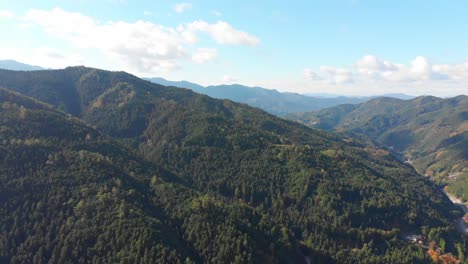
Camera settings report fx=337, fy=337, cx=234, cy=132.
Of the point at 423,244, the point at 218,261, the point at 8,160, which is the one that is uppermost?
the point at 8,160

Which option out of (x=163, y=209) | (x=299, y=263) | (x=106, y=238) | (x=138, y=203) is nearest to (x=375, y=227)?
(x=299, y=263)

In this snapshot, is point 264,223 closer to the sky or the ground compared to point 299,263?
closer to the sky

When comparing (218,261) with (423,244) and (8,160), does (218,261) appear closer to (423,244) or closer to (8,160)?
(423,244)

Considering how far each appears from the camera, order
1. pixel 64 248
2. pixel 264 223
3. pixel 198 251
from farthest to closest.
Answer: pixel 264 223 → pixel 198 251 → pixel 64 248

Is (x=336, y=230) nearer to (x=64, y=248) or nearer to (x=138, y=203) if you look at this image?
(x=138, y=203)

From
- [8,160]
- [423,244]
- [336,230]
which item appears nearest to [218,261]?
[336,230]

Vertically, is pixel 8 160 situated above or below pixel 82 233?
above

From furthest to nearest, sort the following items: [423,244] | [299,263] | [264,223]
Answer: [423,244] → [264,223] → [299,263]

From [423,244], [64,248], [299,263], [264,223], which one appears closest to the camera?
[64,248]

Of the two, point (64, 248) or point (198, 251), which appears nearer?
point (64, 248)
